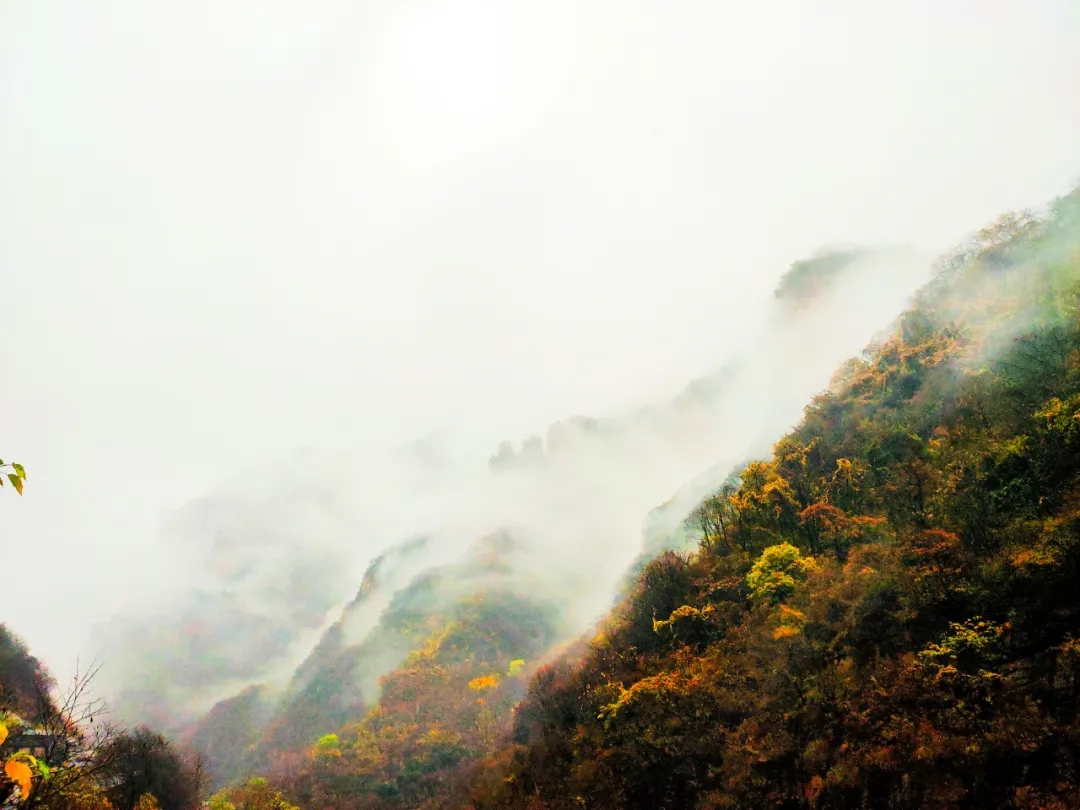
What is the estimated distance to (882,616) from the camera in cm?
2633

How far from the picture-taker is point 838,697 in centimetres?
2445

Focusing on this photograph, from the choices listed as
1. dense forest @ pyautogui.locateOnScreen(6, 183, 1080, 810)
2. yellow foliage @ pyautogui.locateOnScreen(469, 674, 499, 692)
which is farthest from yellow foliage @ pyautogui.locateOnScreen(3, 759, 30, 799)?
yellow foliage @ pyautogui.locateOnScreen(469, 674, 499, 692)

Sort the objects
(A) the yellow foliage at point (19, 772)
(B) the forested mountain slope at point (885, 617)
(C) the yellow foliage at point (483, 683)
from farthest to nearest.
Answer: (C) the yellow foliage at point (483, 683) → (B) the forested mountain slope at point (885, 617) → (A) the yellow foliage at point (19, 772)

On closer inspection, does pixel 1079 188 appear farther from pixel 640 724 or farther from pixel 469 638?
pixel 469 638

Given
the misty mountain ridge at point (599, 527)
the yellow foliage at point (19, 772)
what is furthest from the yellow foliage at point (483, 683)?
the yellow foliage at point (19, 772)

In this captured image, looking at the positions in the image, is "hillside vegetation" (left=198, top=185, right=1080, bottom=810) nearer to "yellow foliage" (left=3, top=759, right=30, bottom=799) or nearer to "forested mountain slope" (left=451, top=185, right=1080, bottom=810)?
"forested mountain slope" (left=451, top=185, right=1080, bottom=810)

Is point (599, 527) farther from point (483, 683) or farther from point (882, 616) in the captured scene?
point (882, 616)

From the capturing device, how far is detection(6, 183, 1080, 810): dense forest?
20.2 m

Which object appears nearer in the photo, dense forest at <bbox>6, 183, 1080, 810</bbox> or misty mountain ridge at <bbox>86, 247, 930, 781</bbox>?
dense forest at <bbox>6, 183, 1080, 810</bbox>

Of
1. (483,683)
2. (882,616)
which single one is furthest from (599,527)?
(882,616)

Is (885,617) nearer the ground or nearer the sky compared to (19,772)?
nearer the ground

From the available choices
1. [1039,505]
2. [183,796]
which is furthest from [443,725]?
[1039,505]

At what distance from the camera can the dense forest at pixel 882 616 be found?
66.4ft

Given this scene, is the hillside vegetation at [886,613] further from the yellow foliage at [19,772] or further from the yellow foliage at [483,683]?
the yellow foliage at [483,683]
